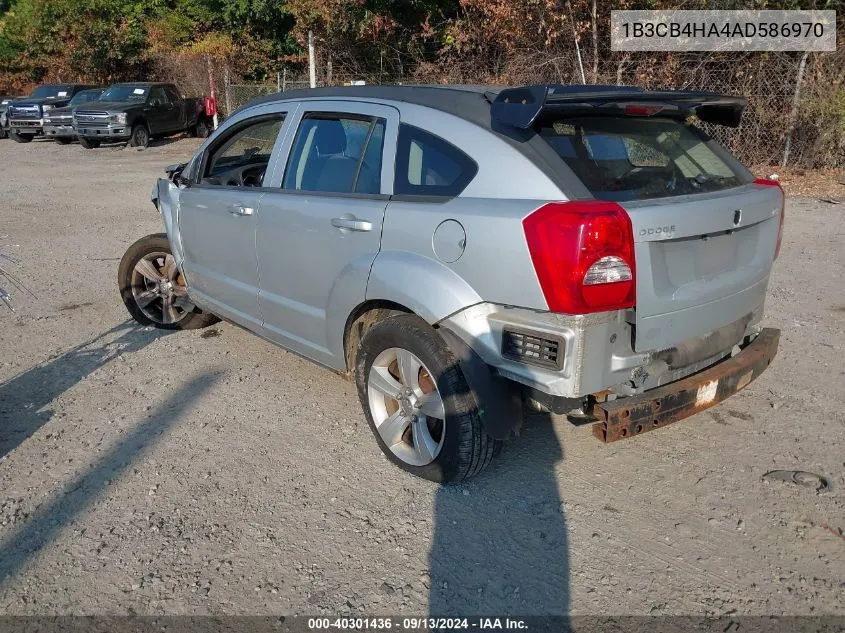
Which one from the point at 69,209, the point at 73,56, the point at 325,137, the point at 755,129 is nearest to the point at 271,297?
the point at 325,137

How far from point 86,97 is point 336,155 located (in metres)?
21.7

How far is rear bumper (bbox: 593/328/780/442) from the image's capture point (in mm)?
3119

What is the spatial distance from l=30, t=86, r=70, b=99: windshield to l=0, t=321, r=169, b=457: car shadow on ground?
831 inches

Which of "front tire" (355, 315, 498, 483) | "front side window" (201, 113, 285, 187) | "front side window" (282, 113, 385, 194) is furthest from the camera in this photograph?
"front side window" (201, 113, 285, 187)

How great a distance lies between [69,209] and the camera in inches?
458

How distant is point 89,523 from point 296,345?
1.48m

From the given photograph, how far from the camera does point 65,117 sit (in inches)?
882

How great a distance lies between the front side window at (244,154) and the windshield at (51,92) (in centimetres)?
2156

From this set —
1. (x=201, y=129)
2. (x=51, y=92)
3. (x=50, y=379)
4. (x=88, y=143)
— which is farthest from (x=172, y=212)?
(x=51, y=92)

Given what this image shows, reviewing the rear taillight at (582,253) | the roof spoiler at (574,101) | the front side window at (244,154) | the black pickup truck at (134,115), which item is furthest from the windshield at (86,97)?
the rear taillight at (582,253)

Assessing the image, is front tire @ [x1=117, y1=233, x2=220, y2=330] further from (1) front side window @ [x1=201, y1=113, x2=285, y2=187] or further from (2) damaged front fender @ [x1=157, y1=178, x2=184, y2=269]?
(1) front side window @ [x1=201, y1=113, x2=285, y2=187]

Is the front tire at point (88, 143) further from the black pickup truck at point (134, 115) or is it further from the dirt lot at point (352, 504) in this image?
the dirt lot at point (352, 504)

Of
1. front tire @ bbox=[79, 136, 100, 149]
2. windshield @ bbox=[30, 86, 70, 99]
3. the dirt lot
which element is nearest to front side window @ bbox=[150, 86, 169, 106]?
front tire @ bbox=[79, 136, 100, 149]

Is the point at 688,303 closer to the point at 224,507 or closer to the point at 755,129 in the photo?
the point at 224,507
